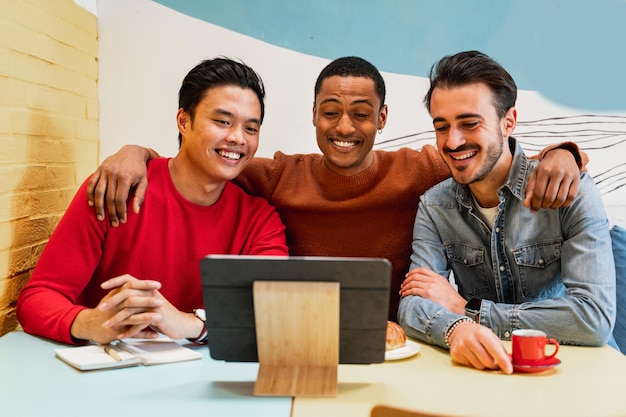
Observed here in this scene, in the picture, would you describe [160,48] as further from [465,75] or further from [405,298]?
[405,298]

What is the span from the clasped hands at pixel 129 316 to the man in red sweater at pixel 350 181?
77 cm

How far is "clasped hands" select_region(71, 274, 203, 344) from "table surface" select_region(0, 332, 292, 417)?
11 centimetres

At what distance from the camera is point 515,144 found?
2.28 metres

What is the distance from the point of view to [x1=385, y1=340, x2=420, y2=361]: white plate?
170 cm

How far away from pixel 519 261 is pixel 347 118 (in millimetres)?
766

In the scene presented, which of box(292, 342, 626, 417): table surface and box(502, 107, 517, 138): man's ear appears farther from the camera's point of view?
box(502, 107, 517, 138): man's ear

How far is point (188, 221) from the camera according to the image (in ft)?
7.36

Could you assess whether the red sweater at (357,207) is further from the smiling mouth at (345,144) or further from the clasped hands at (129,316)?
the clasped hands at (129,316)

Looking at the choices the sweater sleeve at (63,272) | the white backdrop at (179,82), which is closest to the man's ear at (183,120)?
the sweater sleeve at (63,272)

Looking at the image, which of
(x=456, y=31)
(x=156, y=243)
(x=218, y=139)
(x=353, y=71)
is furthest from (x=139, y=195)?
(x=456, y=31)

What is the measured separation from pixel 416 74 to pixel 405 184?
76cm

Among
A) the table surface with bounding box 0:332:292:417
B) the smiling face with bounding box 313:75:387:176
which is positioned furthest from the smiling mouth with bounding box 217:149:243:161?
the table surface with bounding box 0:332:292:417

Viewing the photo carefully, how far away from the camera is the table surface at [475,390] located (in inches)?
54.7

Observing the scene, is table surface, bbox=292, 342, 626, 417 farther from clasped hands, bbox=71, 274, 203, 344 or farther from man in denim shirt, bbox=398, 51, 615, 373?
clasped hands, bbox=71, 274, 203, 344
